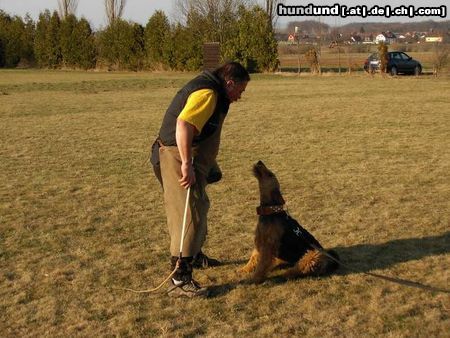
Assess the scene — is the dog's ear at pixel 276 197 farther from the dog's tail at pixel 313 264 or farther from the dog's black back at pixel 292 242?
the dog's tail at pixel 313 264

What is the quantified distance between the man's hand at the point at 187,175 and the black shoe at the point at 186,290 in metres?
0.67

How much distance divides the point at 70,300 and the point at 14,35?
153 feet

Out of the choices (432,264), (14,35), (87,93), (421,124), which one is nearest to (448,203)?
(432,264)

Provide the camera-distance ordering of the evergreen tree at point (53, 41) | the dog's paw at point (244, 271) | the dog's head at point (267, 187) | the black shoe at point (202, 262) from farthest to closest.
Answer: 1. the evergreen tree at point (53, 41)
2. the black shoe at point (202, 262)
3. the dog's paw at point (244, 271)
4. the dog's head at point (267, 187)

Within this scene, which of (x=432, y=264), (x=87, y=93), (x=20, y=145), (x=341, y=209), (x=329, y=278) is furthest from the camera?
(x=87, y=93)

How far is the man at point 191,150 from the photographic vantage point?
326 cm

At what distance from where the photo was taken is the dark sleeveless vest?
3328mm

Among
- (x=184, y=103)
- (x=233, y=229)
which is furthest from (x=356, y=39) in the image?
(x=184, y=103)

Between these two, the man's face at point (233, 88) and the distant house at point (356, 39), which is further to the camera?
the distant house at point (356, 39)

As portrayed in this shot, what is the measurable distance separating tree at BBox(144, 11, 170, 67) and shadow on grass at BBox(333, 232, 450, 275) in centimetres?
3409

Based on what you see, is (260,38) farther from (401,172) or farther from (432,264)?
(432,264)

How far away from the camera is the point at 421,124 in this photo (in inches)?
445

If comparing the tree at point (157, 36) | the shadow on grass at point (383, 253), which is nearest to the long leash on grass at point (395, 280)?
the shadow on grass at point (383, 253)

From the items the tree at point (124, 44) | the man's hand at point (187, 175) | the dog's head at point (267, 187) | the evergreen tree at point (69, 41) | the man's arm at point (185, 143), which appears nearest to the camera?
the man's arm at point (185, 143)
